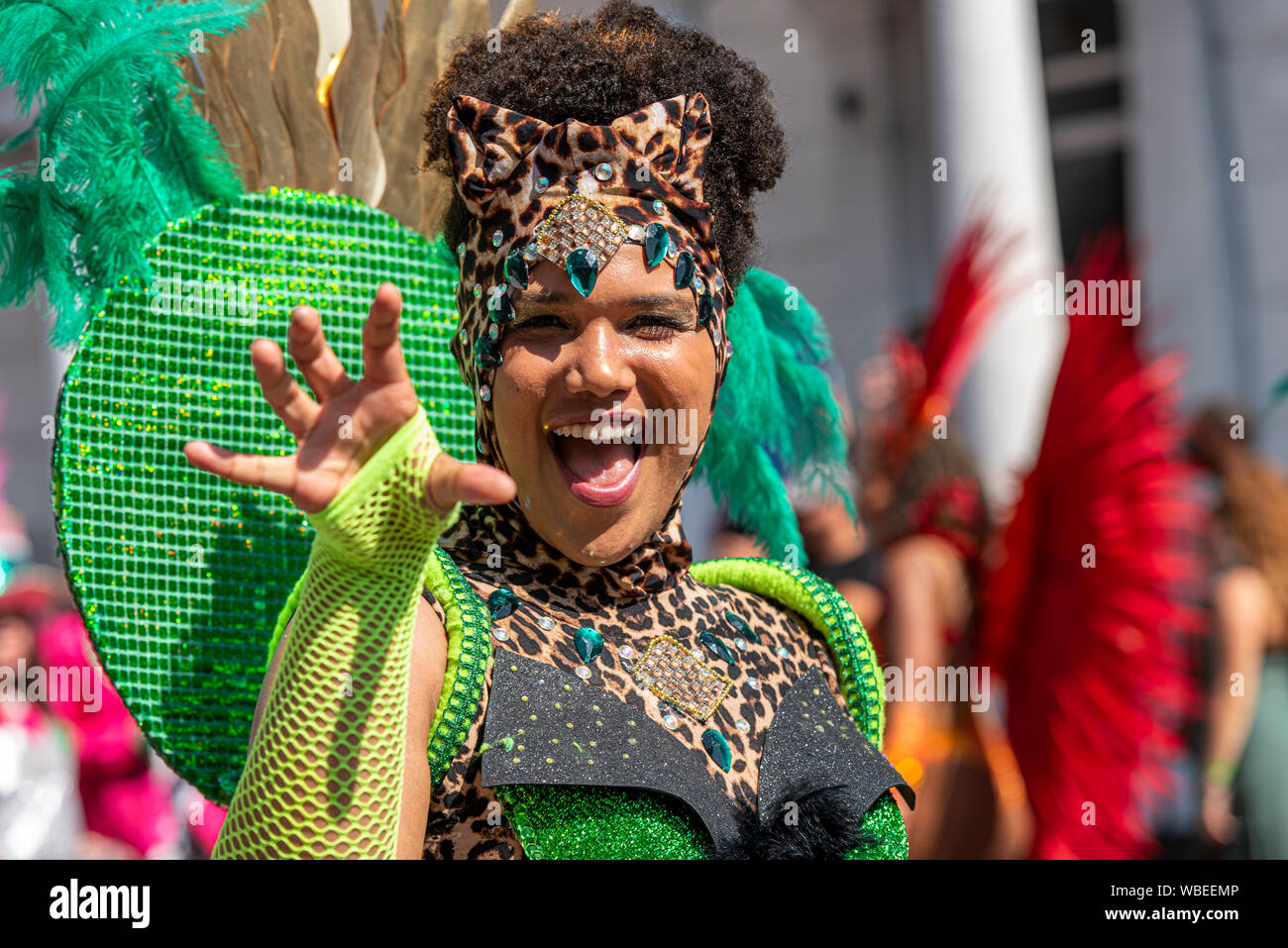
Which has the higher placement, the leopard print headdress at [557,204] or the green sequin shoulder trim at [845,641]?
the leopard print headdress at [557,204]

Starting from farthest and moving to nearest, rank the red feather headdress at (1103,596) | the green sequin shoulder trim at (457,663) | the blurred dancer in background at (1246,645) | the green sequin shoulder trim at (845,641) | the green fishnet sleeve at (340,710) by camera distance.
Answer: the blurred dancer in background at (1246,645)
the red feather headdress at (1103,596)
the green sequin shoulder trim at (845,641)
the green sequin shoulder trim at (457,663)
the green fishnet sleeve at (340,710)

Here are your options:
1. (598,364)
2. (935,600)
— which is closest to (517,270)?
(598,364)

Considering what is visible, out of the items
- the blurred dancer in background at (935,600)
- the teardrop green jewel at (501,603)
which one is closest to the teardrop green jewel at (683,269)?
the teardrop green jewel at (501,603)

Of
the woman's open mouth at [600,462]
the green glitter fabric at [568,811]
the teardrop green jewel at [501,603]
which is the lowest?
the green glitter fabric at [568,811]

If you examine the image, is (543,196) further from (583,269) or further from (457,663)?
(457,663)

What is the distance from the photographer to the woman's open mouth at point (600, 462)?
1771 mm

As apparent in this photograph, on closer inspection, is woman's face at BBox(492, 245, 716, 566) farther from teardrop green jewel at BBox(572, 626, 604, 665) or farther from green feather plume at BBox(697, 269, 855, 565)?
green feather plume at BBox(697, 269, 855, 565)

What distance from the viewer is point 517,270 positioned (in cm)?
178

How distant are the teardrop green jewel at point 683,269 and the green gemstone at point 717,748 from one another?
1.93ft

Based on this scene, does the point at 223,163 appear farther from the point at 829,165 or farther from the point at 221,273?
the point at 829,165

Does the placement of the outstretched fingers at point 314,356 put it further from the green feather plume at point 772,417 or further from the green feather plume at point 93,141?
the green feather plume at point 772,417

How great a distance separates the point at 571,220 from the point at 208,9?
2.04 ft

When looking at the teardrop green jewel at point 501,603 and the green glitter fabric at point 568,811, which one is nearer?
the green glitter fabric at point 568,811

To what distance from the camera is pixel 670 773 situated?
1.71m
